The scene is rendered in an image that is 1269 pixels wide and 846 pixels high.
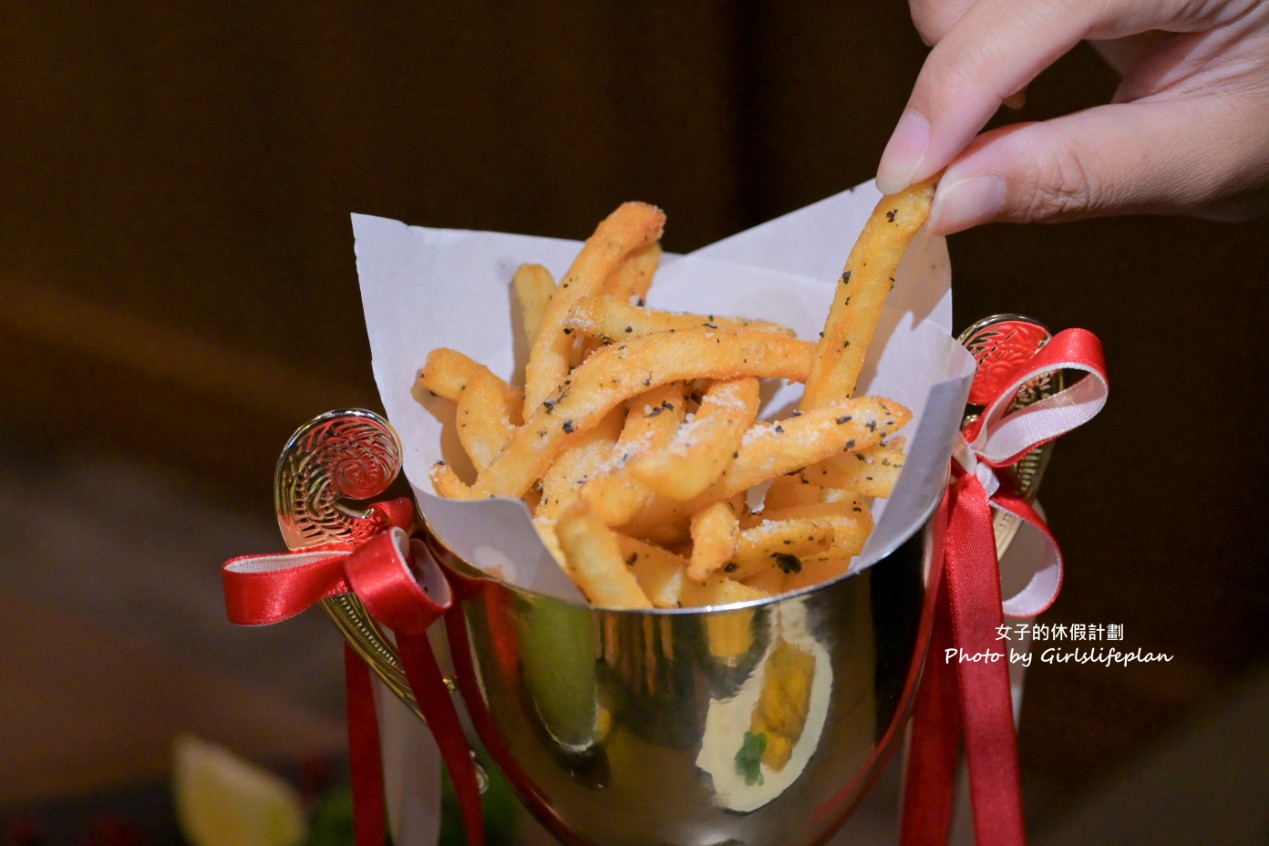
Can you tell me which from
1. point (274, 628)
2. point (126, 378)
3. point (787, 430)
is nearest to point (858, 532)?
point (787, 430)

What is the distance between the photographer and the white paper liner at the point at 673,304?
1.98 feet

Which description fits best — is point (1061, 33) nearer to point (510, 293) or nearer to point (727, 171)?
point (510, 293)

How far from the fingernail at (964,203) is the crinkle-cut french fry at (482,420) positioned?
0.32 m

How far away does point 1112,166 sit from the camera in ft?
2.65

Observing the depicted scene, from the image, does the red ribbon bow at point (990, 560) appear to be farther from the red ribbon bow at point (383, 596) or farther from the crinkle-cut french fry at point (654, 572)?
the red ribbon bow at point (383, 596)

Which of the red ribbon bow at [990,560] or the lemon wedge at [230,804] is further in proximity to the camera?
the lemon wedge at [230,804]

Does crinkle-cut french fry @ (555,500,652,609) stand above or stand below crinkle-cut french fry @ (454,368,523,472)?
below

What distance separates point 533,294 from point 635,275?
8 cm

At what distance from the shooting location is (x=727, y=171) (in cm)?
231

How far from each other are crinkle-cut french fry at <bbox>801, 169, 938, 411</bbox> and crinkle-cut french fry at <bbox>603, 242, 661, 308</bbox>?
18 centimetres

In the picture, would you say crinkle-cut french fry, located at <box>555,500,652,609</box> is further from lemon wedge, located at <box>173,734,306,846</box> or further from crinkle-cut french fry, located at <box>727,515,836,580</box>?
lemon wedge, located at <box>173,734,306,846</box>

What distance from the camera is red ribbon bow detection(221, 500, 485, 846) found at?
60 centimetres

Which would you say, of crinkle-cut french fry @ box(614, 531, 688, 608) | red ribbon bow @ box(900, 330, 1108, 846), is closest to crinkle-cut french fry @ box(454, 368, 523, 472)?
crinkle-cut french fry @ box(614, 531, 688, 608)

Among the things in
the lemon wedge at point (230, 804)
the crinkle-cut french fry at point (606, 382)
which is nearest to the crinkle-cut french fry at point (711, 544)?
the crinkle-cut french fry at point (606, 382)
